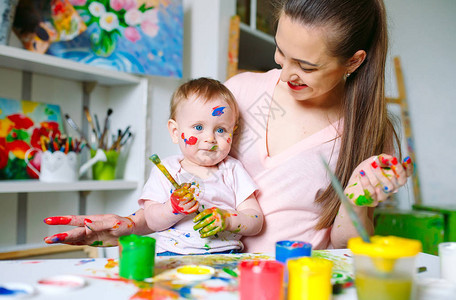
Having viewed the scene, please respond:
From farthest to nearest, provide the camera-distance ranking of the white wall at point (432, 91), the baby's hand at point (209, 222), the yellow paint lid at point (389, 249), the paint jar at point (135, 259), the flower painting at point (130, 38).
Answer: the white wall at point (432, 91)
the flower painting at point (130, 38)
the baby's hand at point (209, 222)
the paint jar at point (135, 259)
the yellow paint lid at point (389, 249)

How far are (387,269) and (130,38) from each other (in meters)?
1.54

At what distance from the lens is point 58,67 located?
1.51 metres

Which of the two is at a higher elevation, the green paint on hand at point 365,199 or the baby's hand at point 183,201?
the green paint on hand at point 365,199

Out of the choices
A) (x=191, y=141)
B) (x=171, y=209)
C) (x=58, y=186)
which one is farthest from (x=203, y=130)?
(x=58, y=186)

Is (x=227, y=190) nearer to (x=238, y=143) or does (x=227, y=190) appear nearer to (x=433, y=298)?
(x=238, y=143)

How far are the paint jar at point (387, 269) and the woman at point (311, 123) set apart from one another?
422 mm

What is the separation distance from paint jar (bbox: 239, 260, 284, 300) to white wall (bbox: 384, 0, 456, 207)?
2790 mm

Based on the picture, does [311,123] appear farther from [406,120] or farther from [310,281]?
[406,120]

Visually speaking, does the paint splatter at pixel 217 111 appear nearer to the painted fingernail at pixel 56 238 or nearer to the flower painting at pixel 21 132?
the painted fingernail at pixel 56 238

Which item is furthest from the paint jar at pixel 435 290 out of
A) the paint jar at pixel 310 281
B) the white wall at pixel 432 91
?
the white wall at pixel 432 91

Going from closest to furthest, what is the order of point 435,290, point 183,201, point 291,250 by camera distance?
point 435,290
point 291,250
point 183,201

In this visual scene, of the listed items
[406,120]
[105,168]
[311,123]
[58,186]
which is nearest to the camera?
[311,123]

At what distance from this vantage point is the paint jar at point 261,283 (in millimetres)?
573

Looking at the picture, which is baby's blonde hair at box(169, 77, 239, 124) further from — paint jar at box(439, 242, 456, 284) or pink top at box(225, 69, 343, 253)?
paint jar at box(439, 242, 456, 284)
